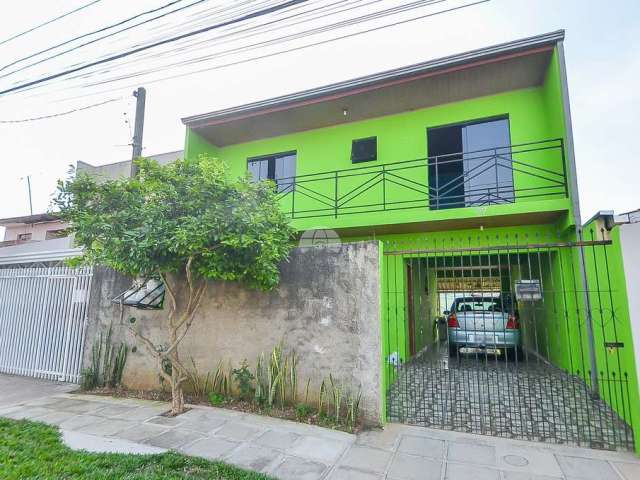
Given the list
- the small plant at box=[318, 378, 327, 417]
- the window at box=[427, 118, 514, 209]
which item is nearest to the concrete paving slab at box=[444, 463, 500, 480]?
Answer: the small plant at box=[318, 378, 327, 417]

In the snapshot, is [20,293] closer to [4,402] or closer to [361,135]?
[4,402]

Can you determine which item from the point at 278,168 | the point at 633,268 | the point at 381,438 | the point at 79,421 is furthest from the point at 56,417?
the point at 278,168

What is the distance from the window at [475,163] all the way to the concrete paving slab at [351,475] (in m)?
5.52

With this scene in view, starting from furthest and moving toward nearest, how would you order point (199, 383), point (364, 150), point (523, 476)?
point (364, 150), point (199, 383), point (523, 476)

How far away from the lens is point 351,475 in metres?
3.48

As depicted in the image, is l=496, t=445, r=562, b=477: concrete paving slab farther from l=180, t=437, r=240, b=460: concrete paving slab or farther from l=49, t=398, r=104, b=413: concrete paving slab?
l=49, t=398, r=104, b=413: concrete paving slab

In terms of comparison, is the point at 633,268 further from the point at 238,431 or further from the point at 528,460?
the point at 238,431

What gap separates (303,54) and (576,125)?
5444 millimetres

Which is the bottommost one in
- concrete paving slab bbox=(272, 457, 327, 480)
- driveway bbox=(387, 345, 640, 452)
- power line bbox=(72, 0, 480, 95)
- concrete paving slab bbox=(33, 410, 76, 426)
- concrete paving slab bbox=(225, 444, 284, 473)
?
concrete paving slab bbox=(272, 457, 327, 480)

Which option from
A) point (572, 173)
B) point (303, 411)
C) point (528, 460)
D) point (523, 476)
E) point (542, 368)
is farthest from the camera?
point (542, 368)

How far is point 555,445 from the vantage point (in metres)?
4.08

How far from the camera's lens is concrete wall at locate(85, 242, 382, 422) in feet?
16.1

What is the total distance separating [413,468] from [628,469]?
2.05m

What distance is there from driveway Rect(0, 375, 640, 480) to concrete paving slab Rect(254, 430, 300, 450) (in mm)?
11
